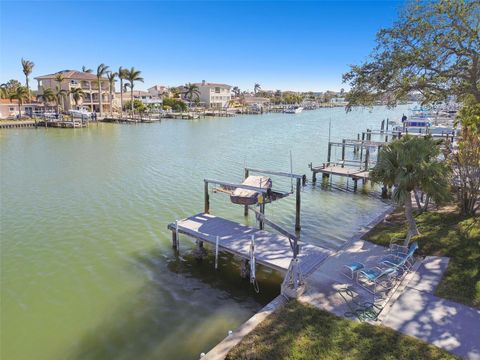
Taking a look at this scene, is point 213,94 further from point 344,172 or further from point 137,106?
point 344,172

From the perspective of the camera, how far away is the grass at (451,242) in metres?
9.45

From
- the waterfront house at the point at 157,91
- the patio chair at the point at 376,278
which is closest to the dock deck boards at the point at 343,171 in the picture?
the patio chair at the point at 376,278

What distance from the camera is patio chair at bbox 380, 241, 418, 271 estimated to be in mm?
10375

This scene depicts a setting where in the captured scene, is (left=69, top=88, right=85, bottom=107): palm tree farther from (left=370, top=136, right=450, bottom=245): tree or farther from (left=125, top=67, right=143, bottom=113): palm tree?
(left=370, top=136, right=450, bottom=245): tree

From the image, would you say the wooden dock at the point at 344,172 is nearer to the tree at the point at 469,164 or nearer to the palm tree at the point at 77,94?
the tree at the point at 469,164

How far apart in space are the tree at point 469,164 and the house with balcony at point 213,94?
401ft

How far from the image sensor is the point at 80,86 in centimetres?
9188

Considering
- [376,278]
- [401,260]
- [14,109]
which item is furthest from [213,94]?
[376,278]

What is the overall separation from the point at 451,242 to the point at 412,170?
3.36 m

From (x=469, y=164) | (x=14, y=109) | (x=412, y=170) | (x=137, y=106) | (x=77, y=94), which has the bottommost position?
(x=469, y=164)

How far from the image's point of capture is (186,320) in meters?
10.5

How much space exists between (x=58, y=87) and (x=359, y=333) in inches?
3704

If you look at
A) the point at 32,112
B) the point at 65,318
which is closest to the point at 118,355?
the point at 65,318

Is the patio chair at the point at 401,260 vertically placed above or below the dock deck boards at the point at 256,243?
above
